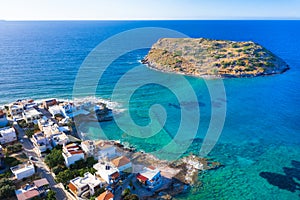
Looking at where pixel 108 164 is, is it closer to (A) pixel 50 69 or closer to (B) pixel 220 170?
(B) pixel 220 170

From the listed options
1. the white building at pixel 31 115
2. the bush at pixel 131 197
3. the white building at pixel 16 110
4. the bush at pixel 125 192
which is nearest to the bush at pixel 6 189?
the bush at pixel 125 192

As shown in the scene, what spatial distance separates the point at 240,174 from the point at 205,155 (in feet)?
18.1

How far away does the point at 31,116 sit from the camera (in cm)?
4084

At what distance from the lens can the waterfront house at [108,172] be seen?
1073 inches

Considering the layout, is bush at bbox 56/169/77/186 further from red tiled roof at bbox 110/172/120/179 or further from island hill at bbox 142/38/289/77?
island hill at bbox 142/38/289/77

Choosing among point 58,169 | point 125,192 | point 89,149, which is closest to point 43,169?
point 58,169

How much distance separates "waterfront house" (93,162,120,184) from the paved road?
177 inches

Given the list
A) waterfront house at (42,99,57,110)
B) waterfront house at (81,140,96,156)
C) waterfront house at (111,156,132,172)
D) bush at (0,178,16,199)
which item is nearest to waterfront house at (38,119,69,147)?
waterfront house at (81,140,96,156)

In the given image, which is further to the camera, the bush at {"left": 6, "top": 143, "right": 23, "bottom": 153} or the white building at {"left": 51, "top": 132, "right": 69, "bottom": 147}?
the white building at {"left": 51, "top": 132, "right": 69, "bottom": 147}

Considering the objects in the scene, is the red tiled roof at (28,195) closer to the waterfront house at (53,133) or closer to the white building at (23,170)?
the white building at (23,170)

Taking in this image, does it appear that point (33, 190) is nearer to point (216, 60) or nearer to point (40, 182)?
point (40, 182)

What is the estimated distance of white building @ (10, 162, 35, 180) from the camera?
28.0m

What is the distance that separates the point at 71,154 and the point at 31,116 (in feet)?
50.7

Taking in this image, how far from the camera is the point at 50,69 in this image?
75625 millimetres
